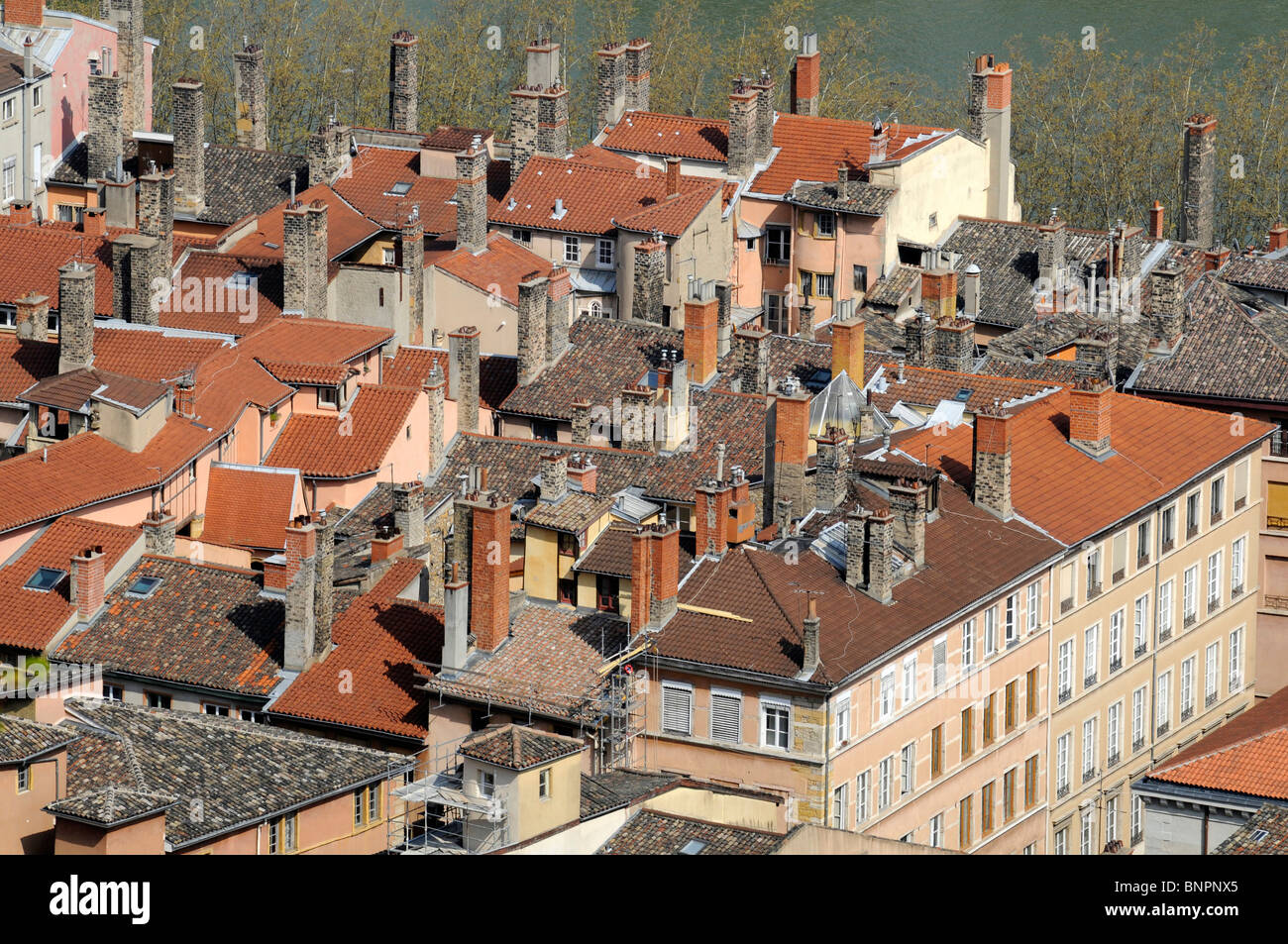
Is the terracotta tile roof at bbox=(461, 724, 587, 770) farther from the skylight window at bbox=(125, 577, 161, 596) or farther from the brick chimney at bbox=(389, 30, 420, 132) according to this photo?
the brick chimney at bbox=(389, 30, 420, 132)

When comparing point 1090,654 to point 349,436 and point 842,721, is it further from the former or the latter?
point 349,436

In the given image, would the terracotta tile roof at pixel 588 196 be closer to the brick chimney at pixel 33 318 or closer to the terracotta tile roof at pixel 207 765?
the brick chimney at pixel 33 318

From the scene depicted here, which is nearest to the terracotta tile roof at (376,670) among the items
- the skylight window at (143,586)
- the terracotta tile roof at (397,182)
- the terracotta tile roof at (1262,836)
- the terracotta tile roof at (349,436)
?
the skylight window at (143,586)

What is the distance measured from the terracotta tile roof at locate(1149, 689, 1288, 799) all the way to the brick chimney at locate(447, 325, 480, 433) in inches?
914

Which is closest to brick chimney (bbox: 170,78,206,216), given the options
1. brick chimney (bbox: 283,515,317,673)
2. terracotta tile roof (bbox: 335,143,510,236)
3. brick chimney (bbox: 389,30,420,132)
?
terracotta tile roof (bbox: 335,143,510,236)

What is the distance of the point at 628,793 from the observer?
5334cm

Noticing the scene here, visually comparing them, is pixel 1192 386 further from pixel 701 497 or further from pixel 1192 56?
pixel 1192 56

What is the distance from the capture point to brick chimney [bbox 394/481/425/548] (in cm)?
6706

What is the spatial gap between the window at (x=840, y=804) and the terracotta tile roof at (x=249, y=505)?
16.4 meters

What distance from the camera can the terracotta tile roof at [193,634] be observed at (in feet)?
203

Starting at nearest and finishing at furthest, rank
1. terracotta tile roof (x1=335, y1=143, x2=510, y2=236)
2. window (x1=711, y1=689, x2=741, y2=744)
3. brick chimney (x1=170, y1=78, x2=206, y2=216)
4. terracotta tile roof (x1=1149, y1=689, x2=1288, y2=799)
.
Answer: terracotta tile roof (x1=1149, y1=689, x2=1288, y2=799) → window (x1=711, y1=689, x2=741, y2=744) → terracotta tile roof (x1=335, y1=143, x2=510, y2=236) → brick chimney (x1=170, y1=78, x2=206, y2=216)

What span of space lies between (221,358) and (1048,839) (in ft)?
73.6

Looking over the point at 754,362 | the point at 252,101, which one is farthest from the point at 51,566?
the point at 252,101

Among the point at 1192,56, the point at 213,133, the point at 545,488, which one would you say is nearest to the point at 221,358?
the point at 545,488
